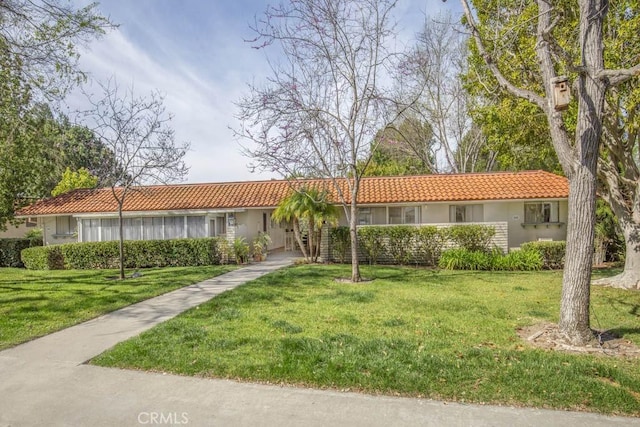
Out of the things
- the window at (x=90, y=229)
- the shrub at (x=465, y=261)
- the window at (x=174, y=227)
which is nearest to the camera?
the shrub at (x=465, y=261)

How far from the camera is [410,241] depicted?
15.9m

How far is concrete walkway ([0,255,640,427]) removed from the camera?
374 cm

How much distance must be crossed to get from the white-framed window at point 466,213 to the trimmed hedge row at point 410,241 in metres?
1.72

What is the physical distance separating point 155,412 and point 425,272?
1128cm

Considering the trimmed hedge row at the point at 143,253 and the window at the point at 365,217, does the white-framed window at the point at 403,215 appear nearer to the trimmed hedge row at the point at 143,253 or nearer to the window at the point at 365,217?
the window at the point at 365,217

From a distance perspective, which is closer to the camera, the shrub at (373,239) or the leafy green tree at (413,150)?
the shrub at (373,239)

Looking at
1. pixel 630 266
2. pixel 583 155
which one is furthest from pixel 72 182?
pixel 630 266

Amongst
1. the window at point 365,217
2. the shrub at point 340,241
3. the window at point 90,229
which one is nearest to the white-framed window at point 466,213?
the window at point 365,217

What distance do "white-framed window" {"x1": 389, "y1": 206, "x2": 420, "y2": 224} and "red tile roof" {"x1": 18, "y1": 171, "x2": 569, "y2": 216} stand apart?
2.16ft

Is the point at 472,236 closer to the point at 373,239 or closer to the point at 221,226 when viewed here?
the point at 373,239

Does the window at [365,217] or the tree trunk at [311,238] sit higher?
the window at [365,217]

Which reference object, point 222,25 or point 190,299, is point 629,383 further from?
point 222,25
